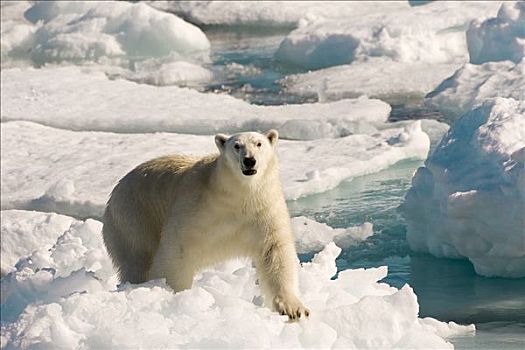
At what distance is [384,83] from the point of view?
1081cm

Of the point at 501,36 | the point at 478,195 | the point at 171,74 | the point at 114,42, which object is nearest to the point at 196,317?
the point at 478,195

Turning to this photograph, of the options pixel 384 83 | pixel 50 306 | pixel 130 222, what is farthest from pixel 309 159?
pixel 50 306

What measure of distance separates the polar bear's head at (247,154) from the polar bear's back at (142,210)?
0.87 feet

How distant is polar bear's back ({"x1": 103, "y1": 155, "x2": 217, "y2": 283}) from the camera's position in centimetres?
396

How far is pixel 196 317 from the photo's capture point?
3.42 meters

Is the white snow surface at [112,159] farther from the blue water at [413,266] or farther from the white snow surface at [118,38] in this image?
the white snow surface at [118,38]

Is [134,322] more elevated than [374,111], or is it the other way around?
[134,322]

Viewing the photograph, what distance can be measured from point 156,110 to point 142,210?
6325 millimetres

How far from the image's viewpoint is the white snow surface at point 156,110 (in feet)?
30.4

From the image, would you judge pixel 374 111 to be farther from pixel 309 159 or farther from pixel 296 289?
pixel 296 289

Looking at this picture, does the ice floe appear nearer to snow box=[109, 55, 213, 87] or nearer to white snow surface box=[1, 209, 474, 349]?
snow box=[109, 55, 213, 87]

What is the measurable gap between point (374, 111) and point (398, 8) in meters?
5.82

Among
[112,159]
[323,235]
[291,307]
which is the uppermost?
[291,307]

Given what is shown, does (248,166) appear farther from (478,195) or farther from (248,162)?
(478,195)
